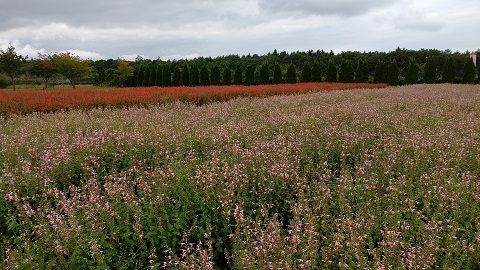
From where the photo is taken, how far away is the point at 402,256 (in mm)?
2922

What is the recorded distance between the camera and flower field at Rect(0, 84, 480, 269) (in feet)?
9.45

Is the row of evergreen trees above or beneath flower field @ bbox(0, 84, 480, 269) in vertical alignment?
→ above

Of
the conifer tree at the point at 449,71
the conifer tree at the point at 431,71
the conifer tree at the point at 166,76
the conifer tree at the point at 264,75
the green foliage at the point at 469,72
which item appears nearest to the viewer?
the conifer tree at the point at 264,75

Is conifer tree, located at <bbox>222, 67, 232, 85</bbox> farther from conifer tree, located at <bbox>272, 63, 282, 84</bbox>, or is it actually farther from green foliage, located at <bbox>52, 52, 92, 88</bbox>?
green foliage, located at <bbox>52, 52, 92, 88</bbox>

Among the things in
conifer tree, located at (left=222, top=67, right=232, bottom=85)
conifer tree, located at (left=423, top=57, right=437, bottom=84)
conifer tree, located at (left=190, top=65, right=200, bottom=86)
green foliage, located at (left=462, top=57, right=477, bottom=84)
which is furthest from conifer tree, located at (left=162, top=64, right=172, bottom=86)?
green foliage, located at (left=462, top=57, right=477, bottom=84)

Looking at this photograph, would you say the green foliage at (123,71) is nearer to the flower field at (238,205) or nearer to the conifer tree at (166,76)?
the conifer tree at (166,76)

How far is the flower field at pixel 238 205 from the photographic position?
2881 mm

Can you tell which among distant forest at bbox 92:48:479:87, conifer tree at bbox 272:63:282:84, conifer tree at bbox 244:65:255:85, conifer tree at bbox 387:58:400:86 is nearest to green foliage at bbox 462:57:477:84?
distant forest at bbox 92:48:479:87

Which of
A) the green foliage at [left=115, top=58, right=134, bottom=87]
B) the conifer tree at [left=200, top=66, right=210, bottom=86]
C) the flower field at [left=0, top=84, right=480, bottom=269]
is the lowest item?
the flower field at [left=0, top=84, right=480, bottom=269]

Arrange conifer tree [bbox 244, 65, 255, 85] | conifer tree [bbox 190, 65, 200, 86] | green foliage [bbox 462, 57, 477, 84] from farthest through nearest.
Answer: conifer tree [bbox 190, 65, 200, 86]
green foliage [bbox 462, 57, 477, 84]
conifer tree [bbox 244, 65, 255, 85]

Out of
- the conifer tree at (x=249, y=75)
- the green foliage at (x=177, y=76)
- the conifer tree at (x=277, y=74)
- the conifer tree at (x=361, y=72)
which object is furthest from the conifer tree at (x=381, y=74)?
the green foliage at (x=177, y=76)

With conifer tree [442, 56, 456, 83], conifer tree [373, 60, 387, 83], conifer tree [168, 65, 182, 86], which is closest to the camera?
conifer tree [373, 60, 387, 83]

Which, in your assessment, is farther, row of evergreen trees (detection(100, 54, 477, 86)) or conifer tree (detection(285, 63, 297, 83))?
row of evergreen trees (detection(100, 54, 477, 86))

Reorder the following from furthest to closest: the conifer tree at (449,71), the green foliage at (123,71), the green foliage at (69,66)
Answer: the green foliage at (123,71), the green foliage at (69,66), the conifer tree at (449,71)
